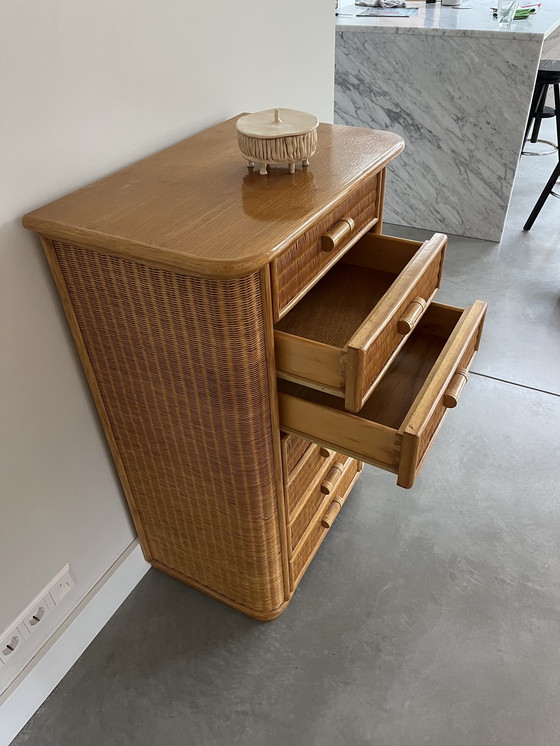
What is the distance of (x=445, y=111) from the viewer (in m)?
2.43

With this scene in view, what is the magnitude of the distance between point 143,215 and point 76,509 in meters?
0.61

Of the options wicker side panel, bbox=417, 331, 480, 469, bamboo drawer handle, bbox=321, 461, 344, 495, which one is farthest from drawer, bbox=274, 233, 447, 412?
bamboo drawer handle, bbox=321, 461, 344, 495

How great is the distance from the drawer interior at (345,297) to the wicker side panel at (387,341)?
11 cm

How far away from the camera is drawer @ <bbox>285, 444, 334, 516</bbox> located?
3.69 ft

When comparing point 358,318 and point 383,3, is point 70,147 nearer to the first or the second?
point 358,318

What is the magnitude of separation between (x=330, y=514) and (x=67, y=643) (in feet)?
1.99

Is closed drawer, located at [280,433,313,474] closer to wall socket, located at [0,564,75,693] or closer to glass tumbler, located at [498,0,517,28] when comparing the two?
wall socket, located at [0,564,75,693]

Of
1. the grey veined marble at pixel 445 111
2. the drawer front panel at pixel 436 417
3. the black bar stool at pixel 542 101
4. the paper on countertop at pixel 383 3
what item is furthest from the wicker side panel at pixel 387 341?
the paper on countertop at pixel 383 3

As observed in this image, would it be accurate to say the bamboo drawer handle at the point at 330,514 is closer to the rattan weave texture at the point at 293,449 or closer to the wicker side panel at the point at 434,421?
the rattan weave texture at the point at 293,449

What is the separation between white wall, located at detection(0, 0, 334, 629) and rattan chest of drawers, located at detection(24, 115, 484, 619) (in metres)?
0.04

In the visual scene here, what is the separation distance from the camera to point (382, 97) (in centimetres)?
252

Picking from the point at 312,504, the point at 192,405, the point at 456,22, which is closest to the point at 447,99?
the point at 456,22

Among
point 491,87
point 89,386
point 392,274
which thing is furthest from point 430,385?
point 491,87

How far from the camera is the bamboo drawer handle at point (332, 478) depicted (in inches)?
49.5
